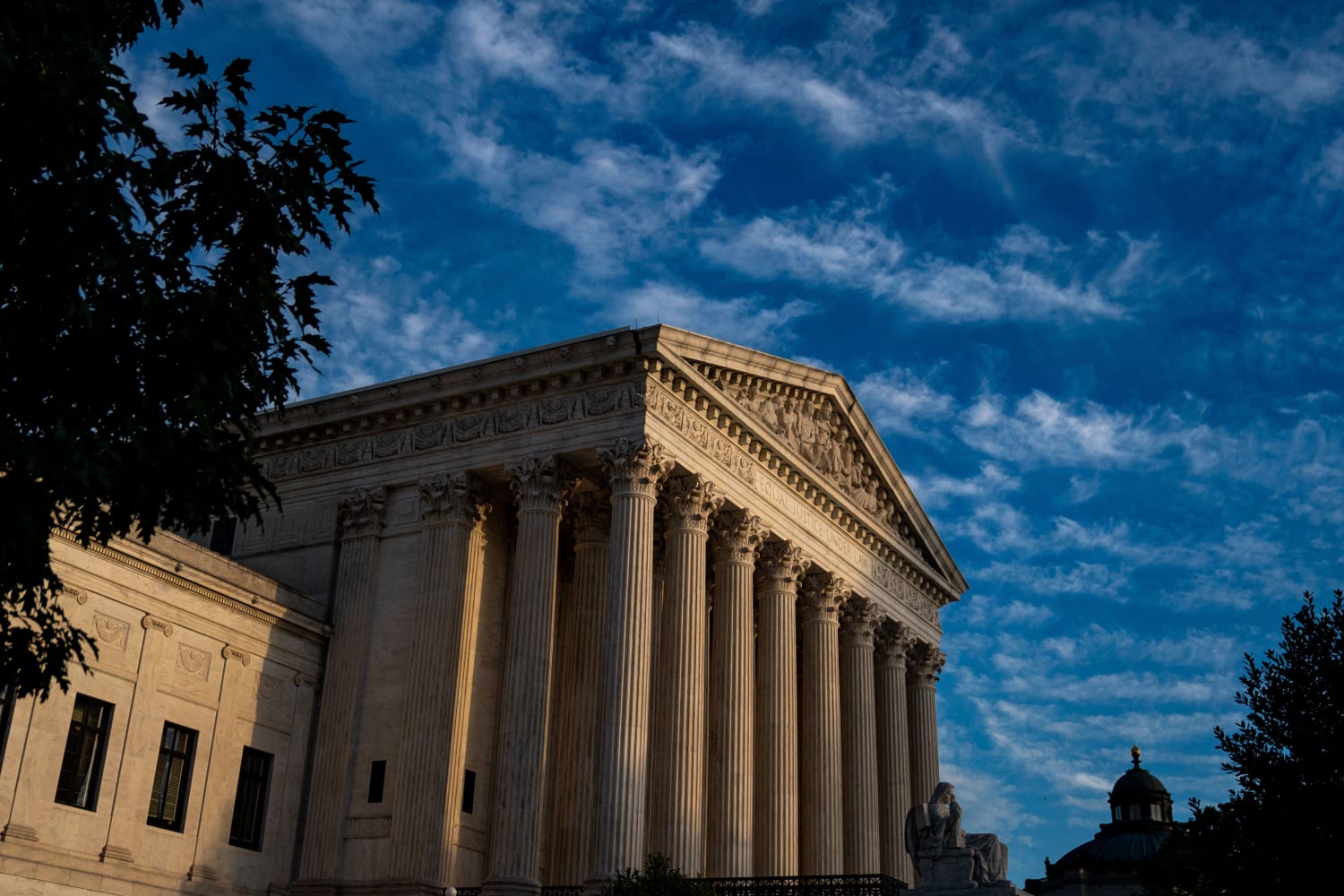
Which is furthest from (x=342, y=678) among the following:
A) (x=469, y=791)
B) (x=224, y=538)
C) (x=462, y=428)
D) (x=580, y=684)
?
(x=462, y=428)

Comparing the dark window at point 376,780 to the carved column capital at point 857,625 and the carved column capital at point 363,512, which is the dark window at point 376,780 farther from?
the carved column capital at point 857,625

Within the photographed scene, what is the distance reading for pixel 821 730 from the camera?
130ft

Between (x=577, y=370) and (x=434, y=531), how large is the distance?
5.60 meters

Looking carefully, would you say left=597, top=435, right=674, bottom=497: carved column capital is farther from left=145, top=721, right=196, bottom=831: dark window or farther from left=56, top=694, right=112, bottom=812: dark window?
left=56, top=694, right=112, bottom=812: dark window

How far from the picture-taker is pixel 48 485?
14.4m

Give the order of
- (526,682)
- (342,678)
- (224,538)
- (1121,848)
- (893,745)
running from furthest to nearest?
(1121,848) → (893,745) → (224,538) → (342,678) → (526,682)

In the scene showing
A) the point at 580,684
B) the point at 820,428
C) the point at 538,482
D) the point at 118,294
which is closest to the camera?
the point at 118,294

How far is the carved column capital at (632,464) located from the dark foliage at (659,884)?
9327 mm

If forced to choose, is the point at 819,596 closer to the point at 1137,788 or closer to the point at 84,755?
the point at 84,755

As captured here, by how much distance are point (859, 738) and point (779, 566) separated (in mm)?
7112

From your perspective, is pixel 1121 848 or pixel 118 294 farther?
pixel 1121 848

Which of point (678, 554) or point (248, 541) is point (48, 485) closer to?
point (678, 554)

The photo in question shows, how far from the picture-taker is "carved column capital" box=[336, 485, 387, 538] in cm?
3644

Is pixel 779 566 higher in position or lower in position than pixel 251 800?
higher
